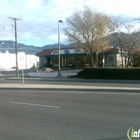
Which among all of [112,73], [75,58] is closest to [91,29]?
[112,73]

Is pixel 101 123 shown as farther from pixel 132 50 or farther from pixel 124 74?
pixel 132 50

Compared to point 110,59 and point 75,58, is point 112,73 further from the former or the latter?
point 75,58

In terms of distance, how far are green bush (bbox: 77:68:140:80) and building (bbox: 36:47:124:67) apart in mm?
21574

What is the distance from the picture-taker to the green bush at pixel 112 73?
103 feet

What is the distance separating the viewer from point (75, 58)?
63969 mm

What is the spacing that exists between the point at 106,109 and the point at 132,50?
32.0m

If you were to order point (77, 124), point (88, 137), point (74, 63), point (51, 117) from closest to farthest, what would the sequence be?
point (88, 137) → point (77, 124) → point (51, 117) → point (74, 63)

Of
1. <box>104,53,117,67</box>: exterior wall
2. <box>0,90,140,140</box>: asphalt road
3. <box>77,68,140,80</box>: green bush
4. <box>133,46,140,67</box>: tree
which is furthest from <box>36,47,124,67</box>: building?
<box>0,90,140,140</box>: asphalt road

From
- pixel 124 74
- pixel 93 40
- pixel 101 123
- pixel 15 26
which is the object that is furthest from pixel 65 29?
pixel 101 123

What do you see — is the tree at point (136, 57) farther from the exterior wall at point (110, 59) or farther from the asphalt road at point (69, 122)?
the asphalt road at point (69, 122)

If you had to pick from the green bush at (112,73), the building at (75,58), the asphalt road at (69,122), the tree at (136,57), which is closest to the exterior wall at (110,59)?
the building at (75,58)

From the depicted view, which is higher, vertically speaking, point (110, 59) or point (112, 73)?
point (110, 59)

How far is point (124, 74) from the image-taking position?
1255 inches

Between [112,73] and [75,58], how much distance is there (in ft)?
105
